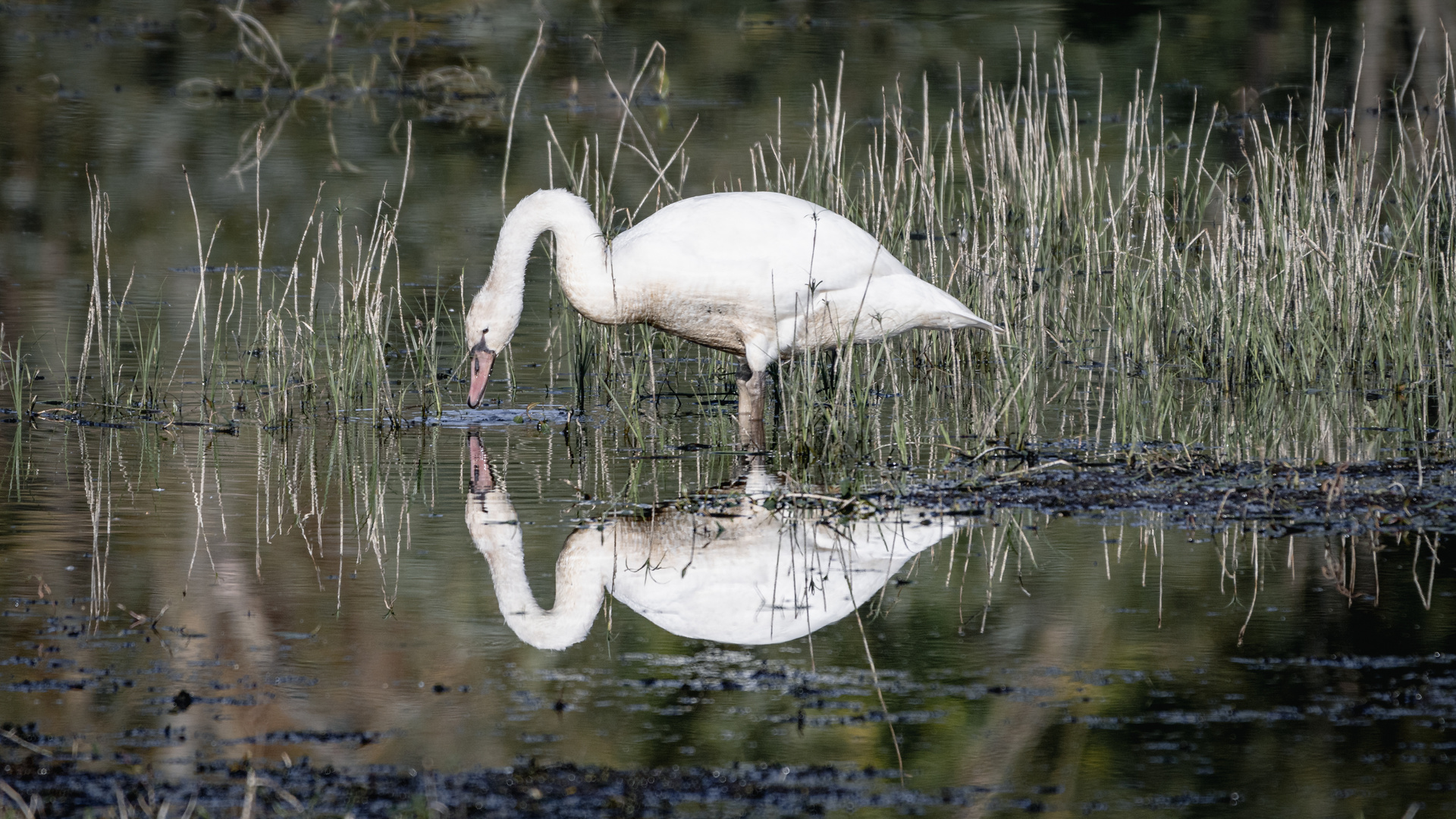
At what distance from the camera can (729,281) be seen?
29.3 feet

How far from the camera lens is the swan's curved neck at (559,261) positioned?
9.02 metres

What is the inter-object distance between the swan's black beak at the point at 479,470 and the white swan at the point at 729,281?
0.36 meters

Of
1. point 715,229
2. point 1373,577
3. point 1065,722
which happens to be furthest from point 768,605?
point 715,229

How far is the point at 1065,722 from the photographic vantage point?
212 inches

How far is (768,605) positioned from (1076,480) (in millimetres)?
2258

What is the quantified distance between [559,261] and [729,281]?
84cm

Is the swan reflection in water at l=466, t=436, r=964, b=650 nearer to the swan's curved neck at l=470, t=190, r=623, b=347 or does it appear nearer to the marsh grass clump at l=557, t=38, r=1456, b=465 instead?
the marsh grass clump at l=557, t=38, r=1456, b=465

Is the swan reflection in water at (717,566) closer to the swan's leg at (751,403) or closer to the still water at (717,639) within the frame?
the still water at (717,639)

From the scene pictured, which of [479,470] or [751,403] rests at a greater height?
[751,403]

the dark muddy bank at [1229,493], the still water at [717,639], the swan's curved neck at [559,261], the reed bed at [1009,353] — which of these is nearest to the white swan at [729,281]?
the swan's curved neck at [559,261]

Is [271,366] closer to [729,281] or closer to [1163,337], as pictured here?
[729,281]

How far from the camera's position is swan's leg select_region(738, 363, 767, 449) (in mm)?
9469

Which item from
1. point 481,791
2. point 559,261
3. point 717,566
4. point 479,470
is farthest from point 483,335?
point 481,791

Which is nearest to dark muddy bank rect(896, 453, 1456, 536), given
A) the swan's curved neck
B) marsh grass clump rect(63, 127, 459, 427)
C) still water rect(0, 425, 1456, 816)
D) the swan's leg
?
still water rect(0, 425, 1456, 816)
